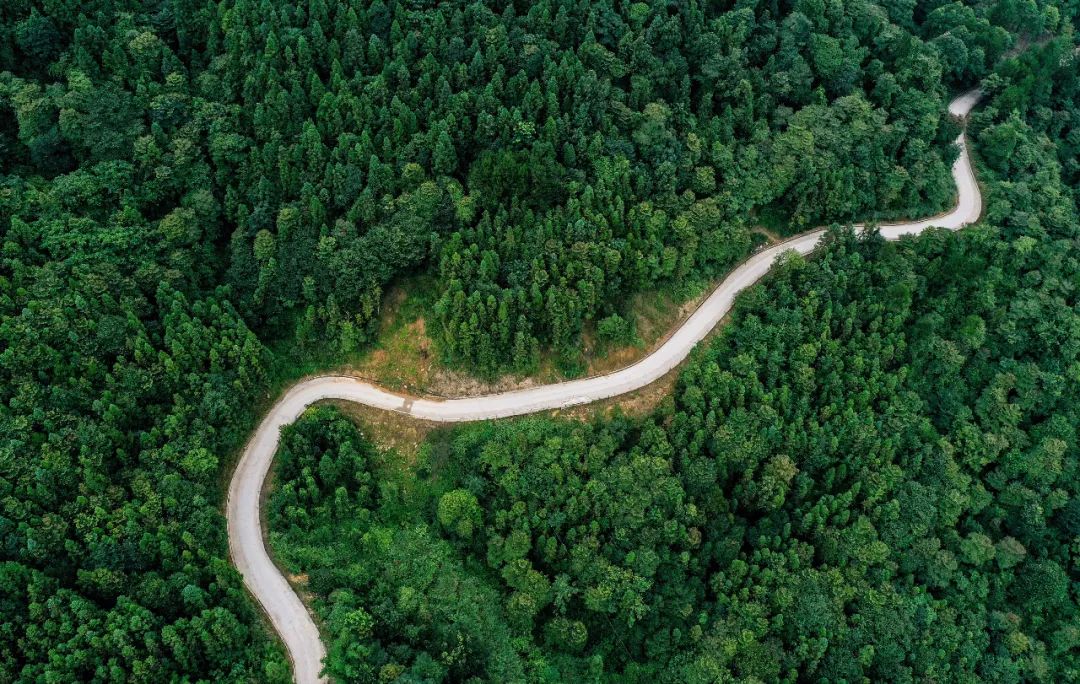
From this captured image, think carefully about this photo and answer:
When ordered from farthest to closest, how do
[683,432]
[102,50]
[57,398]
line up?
1. [102,50]
2. [683,432]
3. [57,398]

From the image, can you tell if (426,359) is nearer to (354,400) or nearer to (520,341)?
(354,400)

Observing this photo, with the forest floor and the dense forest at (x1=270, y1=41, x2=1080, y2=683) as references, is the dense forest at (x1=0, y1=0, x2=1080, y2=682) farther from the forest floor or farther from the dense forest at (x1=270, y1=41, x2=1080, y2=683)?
the forest floor

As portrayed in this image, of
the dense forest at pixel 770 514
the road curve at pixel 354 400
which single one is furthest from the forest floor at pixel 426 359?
the dense forest at pixel 770 514

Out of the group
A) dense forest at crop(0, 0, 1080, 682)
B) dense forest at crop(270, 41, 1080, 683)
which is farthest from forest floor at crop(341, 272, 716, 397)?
dense forest at crop(270, 41, 1080, 683)

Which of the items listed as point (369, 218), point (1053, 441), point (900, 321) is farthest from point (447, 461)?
point (1053, 441)

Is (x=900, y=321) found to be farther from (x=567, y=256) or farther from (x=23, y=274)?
(x=23, y=274)

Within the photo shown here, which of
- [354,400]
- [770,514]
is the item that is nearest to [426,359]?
[354,400]
